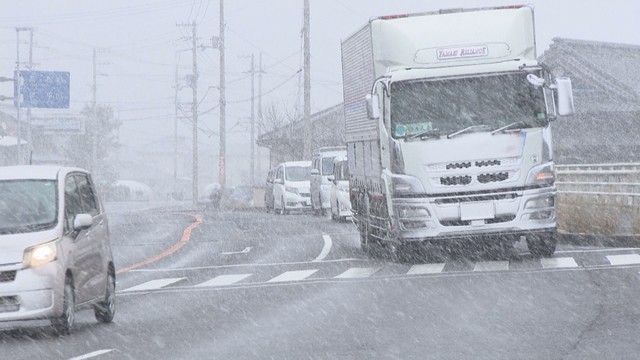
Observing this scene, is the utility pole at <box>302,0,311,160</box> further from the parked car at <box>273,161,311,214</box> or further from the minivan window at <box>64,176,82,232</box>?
the minivan window at <box>64,176,82,232</box>

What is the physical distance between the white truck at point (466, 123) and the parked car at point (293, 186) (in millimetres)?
24795

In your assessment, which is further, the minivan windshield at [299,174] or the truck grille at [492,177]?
the minivan windshield at [299,174]

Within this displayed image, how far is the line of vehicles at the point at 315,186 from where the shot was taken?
1342 inches

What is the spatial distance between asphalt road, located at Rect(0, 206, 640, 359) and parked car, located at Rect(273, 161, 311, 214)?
19.7m

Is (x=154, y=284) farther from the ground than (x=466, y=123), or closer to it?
closer to it

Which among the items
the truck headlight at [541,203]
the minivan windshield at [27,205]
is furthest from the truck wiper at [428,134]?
the minivan windshield at [27,205]

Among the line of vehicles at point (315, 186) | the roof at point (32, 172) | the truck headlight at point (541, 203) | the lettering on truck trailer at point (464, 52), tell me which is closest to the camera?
the roof at point (32, 172)

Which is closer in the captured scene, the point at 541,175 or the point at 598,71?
the point at 541,175

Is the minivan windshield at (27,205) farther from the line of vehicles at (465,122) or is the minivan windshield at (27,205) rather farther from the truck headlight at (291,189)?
the truck headlight at (291,189)

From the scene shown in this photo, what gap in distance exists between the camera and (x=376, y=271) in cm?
1895

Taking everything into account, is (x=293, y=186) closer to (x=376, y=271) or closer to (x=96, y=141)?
(x=376, y=271)

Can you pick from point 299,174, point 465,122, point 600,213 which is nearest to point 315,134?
point 299,174

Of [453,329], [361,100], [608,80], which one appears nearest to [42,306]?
[453,329]

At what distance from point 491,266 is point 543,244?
153 centimetres
